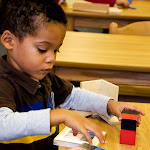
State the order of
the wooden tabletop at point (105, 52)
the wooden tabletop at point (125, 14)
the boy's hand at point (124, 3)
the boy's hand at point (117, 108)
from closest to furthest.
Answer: the boy's hand at point (117, 108) < the wooden tabletop at point (105, 52) < the wooden tabletop at point (125, 14) < the boy's hand at point (124, 3)

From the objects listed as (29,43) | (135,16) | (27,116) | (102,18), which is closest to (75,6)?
(102,18)

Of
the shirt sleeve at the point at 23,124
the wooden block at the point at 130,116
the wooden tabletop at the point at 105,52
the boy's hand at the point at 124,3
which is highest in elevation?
the boy's hand at the point at 124,3

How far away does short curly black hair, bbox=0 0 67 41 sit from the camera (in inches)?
42.0

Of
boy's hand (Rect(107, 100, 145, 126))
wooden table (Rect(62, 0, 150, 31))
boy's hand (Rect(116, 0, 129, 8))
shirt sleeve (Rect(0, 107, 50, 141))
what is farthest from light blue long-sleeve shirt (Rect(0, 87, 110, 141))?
boy's hand (Rect(116, 0, 129, 8))

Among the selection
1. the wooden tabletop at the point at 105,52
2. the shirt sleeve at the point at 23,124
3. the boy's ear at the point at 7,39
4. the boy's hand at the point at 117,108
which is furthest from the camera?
the wooden tabletop at the point at 105,52

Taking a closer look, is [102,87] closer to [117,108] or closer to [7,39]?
[117,108]

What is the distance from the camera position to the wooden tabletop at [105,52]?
171 centimetres

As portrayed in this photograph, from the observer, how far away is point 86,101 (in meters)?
1.33

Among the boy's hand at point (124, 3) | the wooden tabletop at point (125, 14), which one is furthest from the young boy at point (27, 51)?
the boy's hand at point (124, 3)

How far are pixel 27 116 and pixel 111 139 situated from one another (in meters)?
0.32

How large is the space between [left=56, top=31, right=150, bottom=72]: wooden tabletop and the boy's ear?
24.3 inches

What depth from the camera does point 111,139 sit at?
3.51 ft

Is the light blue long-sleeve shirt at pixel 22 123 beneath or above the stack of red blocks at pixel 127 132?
above

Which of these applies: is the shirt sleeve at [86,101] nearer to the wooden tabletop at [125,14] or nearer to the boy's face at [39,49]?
the boy's face at [39,49]
